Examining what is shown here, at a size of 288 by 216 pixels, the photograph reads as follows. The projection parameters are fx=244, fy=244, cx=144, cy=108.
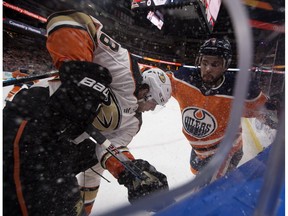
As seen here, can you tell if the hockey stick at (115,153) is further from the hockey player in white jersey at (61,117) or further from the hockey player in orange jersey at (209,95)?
the hockey player in orange jersey at (209,95)

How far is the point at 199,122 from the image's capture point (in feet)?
6.64

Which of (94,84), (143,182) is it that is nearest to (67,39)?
(94,84)

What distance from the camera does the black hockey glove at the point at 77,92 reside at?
3.36 ft

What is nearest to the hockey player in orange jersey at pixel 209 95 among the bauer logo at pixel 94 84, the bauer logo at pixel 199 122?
the bauer logo at pixel 199 122

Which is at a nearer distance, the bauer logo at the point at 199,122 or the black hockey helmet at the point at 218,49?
the black hockey helmet at the point at 218,49

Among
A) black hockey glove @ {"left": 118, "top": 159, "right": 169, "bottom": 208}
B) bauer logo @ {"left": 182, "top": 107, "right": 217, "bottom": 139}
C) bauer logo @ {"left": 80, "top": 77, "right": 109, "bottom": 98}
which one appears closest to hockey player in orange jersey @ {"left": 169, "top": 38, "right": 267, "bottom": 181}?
bauer logo @ {"left": 182, "top": 107, "right": 217, "bottom": 139}

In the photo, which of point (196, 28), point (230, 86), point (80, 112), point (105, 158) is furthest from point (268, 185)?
point (196, 28)

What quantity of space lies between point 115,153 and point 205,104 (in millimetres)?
863

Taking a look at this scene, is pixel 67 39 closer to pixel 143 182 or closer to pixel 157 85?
pixel 157 85

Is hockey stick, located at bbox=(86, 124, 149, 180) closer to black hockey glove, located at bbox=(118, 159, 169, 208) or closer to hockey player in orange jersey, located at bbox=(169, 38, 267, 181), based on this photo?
black hockey glove, located at bbox=(118, 159, 169, 208)

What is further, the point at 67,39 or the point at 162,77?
the point at 162,77

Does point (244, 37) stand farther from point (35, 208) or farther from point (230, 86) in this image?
point (230, 86)

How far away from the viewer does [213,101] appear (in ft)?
6.28

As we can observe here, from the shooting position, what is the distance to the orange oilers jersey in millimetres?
1858
